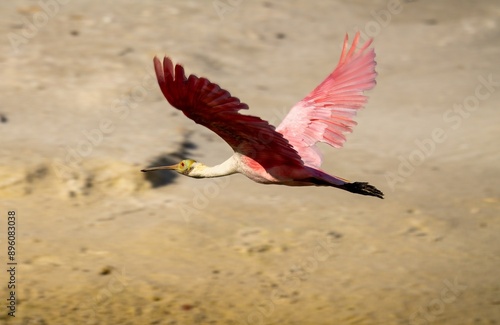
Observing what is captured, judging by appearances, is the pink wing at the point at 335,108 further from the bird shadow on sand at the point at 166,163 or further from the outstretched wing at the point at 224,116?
the bird shadow on sand at the point at 166,163

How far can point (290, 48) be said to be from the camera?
40.1 feet

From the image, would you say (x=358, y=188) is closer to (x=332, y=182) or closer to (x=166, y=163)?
(x=332, y=182)

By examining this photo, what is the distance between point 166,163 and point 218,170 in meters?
2.77

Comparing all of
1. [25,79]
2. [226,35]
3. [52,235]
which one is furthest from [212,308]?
[226,35]

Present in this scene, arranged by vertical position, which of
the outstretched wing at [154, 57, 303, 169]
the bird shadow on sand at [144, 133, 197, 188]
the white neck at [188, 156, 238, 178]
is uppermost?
the bird shadow on sand at [144, 133, 197, 188]

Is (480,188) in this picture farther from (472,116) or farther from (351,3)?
(351,3)

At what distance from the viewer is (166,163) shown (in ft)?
28.6

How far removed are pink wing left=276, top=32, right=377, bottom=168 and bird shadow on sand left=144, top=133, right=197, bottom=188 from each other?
2.40 metres

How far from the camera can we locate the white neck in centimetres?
585

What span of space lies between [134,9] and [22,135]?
145 inches

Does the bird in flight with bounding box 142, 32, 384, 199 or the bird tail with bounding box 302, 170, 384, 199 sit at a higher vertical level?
the bird in flight with bounding box 142, 32, 384, 199

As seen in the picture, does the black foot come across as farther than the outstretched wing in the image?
Yes

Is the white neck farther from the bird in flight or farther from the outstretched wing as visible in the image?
the outstretched wing

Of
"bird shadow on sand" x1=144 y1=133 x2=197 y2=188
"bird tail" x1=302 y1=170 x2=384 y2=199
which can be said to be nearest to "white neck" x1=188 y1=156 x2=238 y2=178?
"bird tail" x1=302 y1=170 x2=384 y2=199
